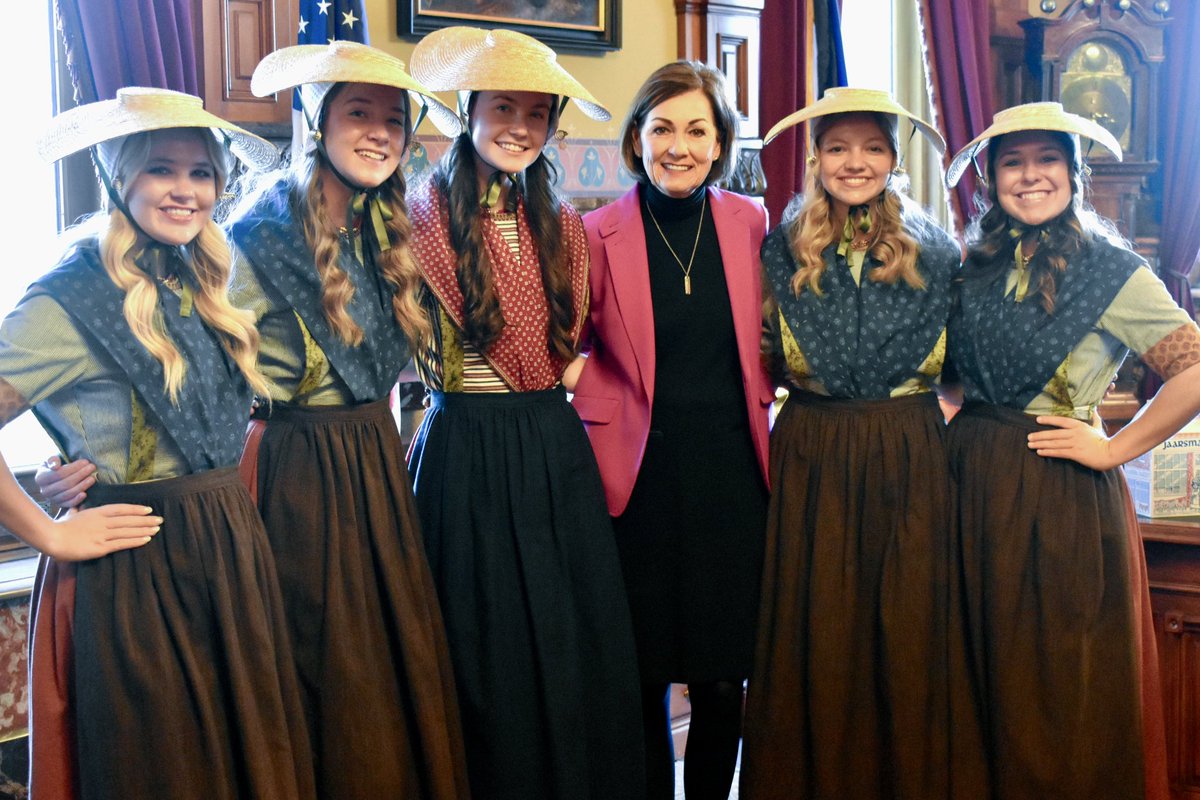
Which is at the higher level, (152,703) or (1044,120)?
(1044,120)

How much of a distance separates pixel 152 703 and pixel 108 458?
382mm

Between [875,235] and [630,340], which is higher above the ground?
[875,235]

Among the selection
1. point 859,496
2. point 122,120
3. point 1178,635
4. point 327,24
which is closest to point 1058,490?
point 859,496

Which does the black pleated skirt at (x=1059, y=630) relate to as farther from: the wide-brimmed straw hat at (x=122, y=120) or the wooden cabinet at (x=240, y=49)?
the wooden cabinet at (x=240, y=49)

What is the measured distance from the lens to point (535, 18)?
3.79m

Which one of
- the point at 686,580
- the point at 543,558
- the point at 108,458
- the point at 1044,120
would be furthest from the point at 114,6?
the point at 1044,120

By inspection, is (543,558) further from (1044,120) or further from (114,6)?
(114,6)

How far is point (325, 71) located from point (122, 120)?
39 centimetres

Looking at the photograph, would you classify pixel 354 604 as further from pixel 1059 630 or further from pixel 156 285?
pixel 1059 630

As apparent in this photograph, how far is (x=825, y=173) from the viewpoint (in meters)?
2.43

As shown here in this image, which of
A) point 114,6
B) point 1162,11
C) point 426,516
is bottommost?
point 426,516

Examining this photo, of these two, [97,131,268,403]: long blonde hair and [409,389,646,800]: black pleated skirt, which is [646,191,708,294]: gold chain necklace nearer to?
[409,389,646,800]: black pleated skirt

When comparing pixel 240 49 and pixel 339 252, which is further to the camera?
pixel 240 49

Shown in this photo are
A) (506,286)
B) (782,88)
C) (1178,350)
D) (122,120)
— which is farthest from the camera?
(782,88)
